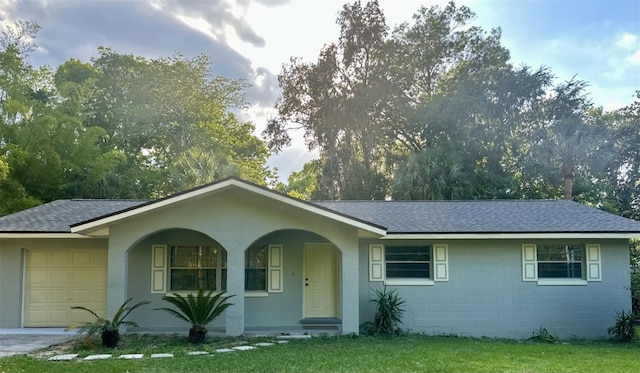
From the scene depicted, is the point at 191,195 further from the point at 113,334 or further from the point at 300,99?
the point at 300,99

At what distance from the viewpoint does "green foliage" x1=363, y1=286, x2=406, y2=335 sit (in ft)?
36.5

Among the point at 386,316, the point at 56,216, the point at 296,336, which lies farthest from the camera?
the point at 56,216

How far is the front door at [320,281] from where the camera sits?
12.3 metres

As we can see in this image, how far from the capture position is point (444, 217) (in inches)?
504

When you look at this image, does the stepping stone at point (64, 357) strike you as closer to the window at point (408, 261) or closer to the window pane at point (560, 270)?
the window at point (408, 261)

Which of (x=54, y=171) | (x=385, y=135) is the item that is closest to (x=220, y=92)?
(x=385, y=135)

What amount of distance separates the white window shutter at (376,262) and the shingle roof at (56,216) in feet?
20.7

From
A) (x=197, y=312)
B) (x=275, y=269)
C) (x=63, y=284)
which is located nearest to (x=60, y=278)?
(x=63, y=284)

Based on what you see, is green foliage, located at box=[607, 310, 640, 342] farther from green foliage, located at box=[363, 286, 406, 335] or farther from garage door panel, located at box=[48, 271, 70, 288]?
garage door panel, located at box=[48, 271, 70, 288]

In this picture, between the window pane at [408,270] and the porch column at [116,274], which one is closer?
the porch column at [116,274]

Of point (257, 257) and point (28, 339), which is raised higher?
point (257, 257)

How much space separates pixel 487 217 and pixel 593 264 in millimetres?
2783

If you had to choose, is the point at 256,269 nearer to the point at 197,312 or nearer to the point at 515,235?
the point at 197,312

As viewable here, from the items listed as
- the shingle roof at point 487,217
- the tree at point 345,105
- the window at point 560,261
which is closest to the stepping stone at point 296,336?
the shingle roof at point 487,217
